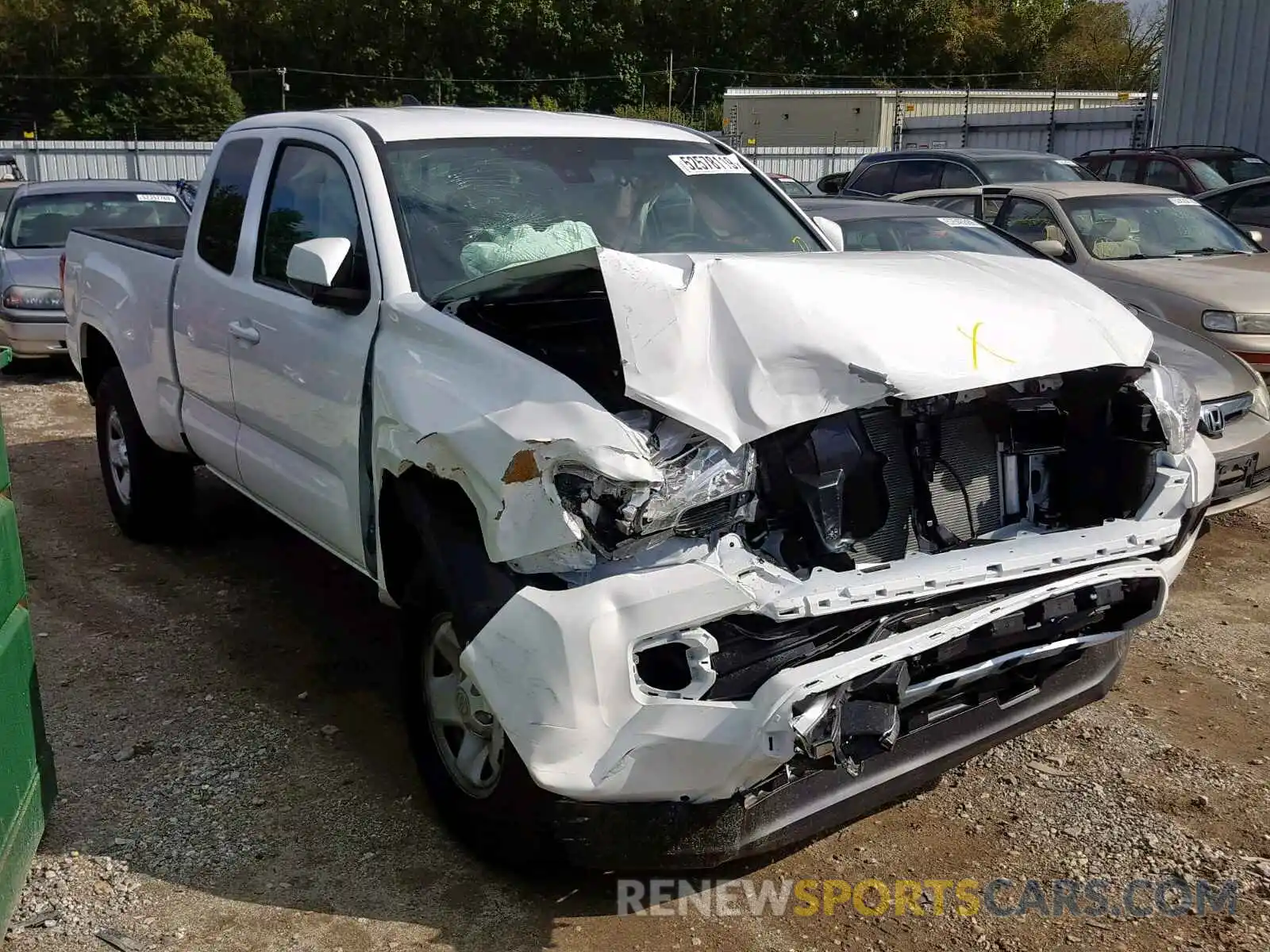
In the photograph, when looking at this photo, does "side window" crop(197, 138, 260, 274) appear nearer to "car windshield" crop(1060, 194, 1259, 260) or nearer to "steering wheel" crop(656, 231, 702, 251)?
"steering wheel" crop(656, 231, 702, 251)

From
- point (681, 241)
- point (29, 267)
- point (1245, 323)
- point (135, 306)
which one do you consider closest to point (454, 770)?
point (681, 241)

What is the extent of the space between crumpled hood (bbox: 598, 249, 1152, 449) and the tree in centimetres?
5562

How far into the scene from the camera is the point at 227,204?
480 cm

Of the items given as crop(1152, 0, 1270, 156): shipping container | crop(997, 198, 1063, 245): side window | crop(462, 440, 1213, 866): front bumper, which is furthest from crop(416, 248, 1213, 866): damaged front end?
crop(1152, 0, 1270, 156): shipping container

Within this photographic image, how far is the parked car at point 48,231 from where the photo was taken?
34.0ft

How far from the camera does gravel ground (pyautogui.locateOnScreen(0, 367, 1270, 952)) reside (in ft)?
9.79

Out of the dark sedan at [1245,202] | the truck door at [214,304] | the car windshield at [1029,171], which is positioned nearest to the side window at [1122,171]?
the car windshield at [1029,171]

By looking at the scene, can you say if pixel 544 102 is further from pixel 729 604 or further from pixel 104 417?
pixel 729 604

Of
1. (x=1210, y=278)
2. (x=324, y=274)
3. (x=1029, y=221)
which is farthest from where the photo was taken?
(x=1029, y=221)

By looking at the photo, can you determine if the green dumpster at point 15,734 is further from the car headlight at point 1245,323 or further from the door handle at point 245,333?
the car headlight at point 1245,323

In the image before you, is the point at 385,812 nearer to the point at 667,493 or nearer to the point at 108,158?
the point at 667,493

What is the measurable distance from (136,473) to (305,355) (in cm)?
234

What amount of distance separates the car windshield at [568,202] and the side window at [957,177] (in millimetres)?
9053

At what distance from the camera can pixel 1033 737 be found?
13.0 feet
